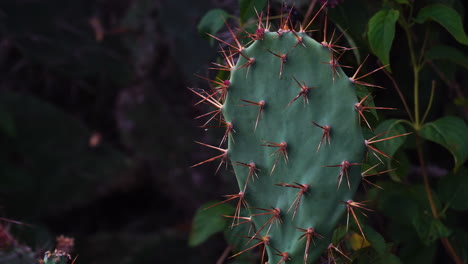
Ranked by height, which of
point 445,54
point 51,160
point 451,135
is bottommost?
point 51,160

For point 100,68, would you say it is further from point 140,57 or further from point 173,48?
point 173,48

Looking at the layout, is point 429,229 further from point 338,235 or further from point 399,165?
point 338,235

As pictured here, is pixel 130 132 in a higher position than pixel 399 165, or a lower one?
lower

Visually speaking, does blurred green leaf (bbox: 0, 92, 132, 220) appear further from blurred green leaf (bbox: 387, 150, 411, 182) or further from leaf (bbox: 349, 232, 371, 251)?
blurred green leaf (bbox: 387, 150, 411, 182)

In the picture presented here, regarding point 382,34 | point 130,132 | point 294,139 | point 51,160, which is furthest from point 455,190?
point 51,160

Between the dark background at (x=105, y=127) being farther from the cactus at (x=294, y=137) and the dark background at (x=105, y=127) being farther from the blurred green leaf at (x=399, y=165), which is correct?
the cactus at (x=294, y=137)

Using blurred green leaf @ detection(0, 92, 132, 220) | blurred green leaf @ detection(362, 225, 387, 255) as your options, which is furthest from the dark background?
blurred green leaf @ detection(362, 225, 387, 255)

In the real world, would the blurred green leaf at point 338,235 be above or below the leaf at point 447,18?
below

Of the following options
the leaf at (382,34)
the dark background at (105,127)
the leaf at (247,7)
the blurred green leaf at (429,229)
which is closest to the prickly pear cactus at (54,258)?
the leaf at (247,7)

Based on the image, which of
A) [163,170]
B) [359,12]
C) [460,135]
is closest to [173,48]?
[163,170]
